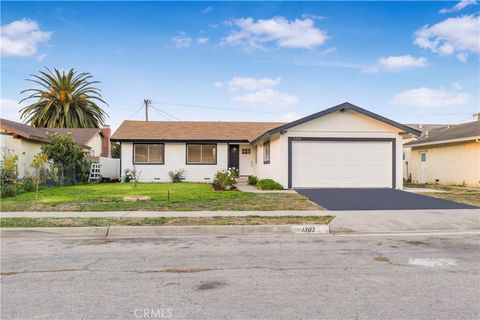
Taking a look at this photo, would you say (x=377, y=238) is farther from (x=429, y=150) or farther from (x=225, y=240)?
(x=429, y=150)

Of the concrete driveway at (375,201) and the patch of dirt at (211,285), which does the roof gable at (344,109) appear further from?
the patch of dirt at (211,285)

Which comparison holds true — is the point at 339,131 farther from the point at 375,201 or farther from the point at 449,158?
the point at 449,158

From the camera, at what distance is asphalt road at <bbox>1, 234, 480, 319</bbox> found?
12.7 feet

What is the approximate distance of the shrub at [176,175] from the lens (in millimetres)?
23797

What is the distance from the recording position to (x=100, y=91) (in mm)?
→ 45031

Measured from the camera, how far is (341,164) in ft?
61.6

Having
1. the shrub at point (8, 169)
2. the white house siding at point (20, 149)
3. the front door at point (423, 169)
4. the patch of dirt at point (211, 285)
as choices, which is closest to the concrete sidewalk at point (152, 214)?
the shrub at point (8, 169)

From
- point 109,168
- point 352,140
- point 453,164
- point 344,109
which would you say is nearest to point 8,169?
point 109,168

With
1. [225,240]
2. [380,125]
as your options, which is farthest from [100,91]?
[225,240]

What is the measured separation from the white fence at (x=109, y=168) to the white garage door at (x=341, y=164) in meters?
14.4

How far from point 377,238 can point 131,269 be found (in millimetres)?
5295

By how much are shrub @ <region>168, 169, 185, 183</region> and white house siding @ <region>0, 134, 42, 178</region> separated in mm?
8119

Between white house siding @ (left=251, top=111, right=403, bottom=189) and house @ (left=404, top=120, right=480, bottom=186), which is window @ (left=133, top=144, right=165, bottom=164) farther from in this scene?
house @ (left=404, top=120, right=480, bottom=186)

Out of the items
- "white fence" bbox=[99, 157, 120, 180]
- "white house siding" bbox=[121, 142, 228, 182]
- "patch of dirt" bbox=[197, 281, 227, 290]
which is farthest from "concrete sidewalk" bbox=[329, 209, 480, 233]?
"white fence" bbox=[99, 157, 120, 180]
